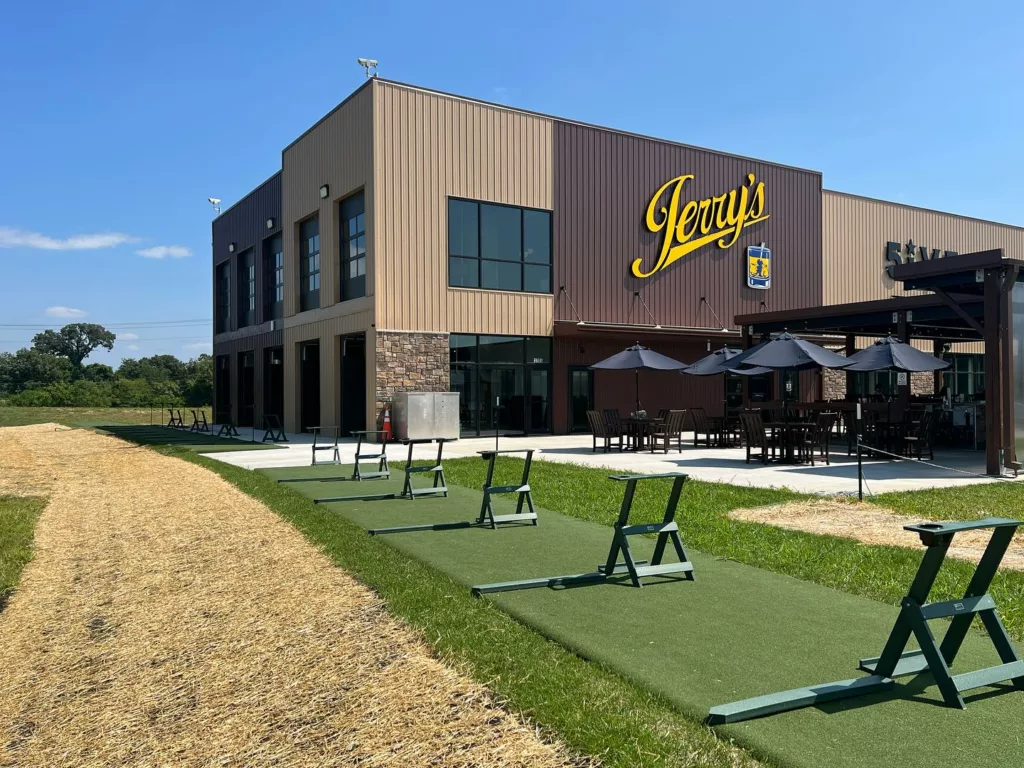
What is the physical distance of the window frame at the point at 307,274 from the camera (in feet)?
80.0

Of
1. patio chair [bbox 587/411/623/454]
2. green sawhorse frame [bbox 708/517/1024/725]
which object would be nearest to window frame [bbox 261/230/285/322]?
patio chair [bbox 587/411/623/454]

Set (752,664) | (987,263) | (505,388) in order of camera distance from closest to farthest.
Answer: (752,664), (987,263), (505,388)

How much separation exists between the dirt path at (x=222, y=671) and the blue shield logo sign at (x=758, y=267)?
21.8 metres

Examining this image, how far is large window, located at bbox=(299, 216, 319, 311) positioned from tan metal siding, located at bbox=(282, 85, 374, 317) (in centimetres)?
19

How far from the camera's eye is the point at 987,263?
1205cm

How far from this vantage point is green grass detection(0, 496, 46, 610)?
587 centimetres

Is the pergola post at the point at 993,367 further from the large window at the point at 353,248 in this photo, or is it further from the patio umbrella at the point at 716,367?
the large window at the point at 353,248

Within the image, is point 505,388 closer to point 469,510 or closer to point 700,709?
point 469,510

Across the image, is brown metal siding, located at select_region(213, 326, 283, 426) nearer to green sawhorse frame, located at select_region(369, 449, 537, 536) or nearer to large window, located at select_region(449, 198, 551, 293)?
large window, located at select_region(449, 198, 551, 293)

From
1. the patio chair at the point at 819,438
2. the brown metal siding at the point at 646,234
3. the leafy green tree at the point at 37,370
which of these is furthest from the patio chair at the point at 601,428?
the leafy green tree at the point at 37,370

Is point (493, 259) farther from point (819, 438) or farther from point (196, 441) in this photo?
point (819, 438)

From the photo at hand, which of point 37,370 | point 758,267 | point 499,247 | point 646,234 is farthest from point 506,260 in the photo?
point 37,370

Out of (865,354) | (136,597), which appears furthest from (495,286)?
(136,597)

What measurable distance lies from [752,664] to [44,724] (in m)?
3.18
